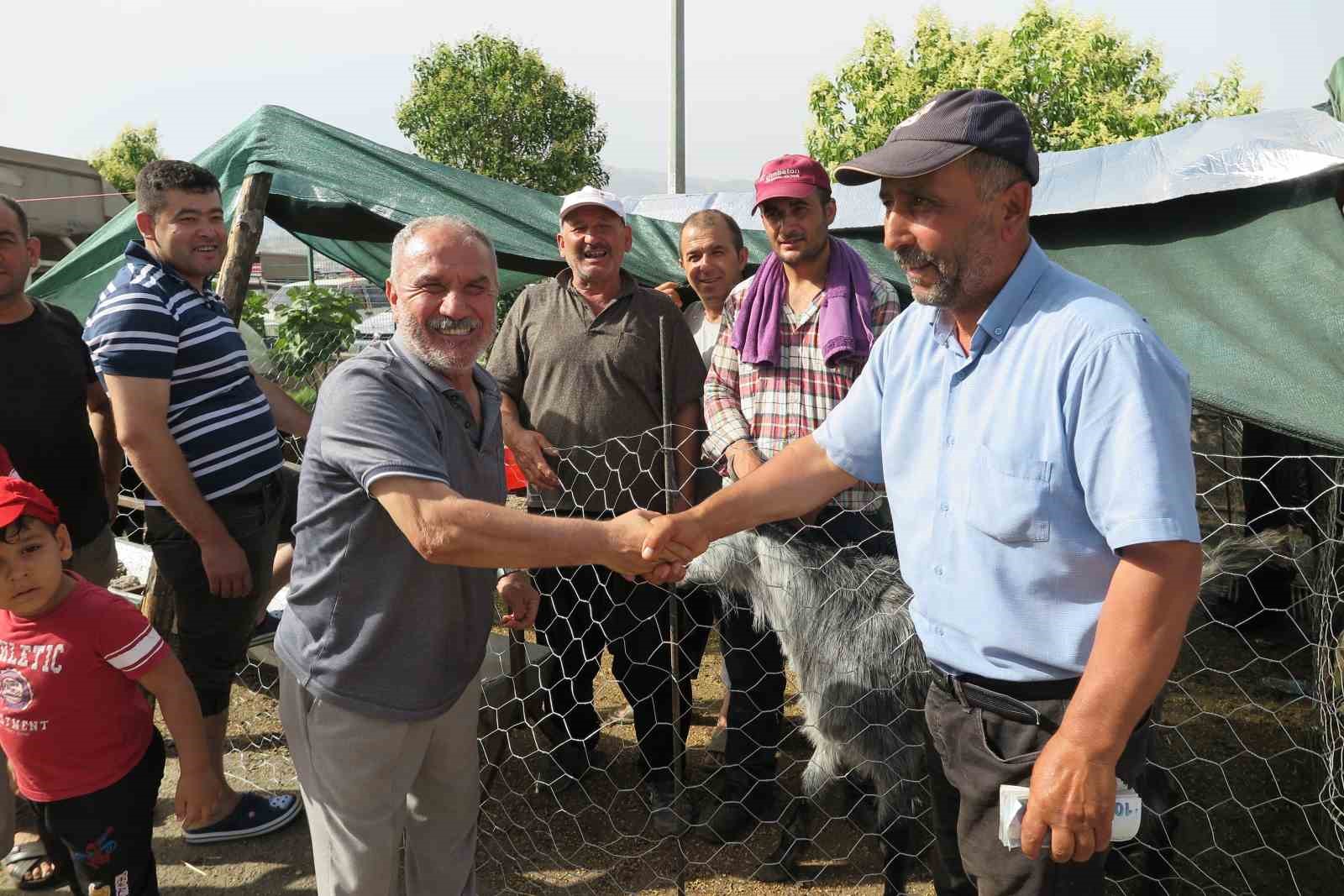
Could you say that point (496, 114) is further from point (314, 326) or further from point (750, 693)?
point (750, 693)

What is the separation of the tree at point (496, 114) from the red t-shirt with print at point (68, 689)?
17.9 m

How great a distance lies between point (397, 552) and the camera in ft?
6.04

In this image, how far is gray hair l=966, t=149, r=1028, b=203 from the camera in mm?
1528

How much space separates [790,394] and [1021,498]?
1482 mm

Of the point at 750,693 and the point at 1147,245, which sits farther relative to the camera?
the point at 1147,245

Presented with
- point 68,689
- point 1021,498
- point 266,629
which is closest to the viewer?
point 1021,498

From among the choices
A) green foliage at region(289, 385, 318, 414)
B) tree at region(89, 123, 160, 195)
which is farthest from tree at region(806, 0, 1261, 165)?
tree at region(89, 123, 160, 195)

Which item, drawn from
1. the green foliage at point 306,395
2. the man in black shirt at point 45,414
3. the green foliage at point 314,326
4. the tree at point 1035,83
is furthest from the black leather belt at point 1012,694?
the tree at point 1035,83

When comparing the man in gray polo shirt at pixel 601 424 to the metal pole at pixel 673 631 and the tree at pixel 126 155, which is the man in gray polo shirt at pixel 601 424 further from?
the tree at pixel 126 155

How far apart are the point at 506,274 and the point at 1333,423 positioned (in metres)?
4.75

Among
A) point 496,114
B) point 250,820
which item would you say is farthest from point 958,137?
point 496,114

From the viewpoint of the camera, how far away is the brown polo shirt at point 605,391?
3084 mm

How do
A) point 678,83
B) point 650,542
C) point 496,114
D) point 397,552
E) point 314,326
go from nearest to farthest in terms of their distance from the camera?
point 397,552
point 650,542
point 314,326
point 678,83
point 496,114

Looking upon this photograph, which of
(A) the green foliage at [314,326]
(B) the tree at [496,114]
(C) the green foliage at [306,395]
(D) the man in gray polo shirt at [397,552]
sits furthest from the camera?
(B) the tree at [496,114]
